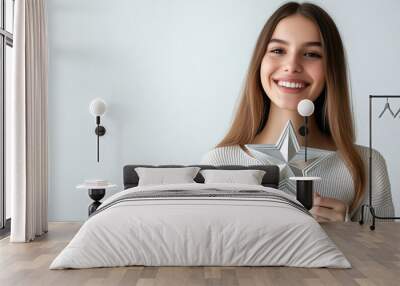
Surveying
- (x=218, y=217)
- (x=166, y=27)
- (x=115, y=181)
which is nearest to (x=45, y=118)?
(x=115, y=181)

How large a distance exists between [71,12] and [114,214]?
11.2 ft

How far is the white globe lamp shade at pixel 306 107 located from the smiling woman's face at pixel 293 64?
15 cm

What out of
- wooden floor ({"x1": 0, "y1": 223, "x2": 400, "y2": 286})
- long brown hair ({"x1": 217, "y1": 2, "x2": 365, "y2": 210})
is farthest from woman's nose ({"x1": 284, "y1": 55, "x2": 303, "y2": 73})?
wooden floor ({"x1": 0, "y1": 223, "x2": 400, "y2": 286})

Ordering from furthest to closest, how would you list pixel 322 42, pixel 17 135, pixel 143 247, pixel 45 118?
pixel 322 42, pixel 45 118, pixel 17 135, pixel 143 247

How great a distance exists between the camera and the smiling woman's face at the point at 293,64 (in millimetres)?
6723

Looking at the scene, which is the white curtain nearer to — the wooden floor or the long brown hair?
the wooden floor

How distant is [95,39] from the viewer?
6953mm

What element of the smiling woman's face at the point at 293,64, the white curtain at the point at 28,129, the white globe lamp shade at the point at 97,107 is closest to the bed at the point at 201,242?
the white curtain at the point at 28,129

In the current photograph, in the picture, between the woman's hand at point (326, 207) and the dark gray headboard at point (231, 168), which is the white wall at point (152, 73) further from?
the woman's hand at point (326, 207)

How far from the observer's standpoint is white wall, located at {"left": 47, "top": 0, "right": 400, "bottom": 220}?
22.5 ft

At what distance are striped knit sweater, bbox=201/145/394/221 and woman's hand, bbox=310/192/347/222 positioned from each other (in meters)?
0.06

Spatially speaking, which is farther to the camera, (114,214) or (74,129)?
(74,129)

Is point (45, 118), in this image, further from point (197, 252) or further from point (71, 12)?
point (197, 252)

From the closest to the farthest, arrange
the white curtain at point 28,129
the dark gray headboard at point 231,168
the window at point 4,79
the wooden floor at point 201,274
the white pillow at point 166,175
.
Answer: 1. the wooden floor at point 201,274
2. the white curtain at point 28,129
3. the window at point 4,79
4. the white pillow at point 166,175
5. the dark gray headboard at point 231,168
